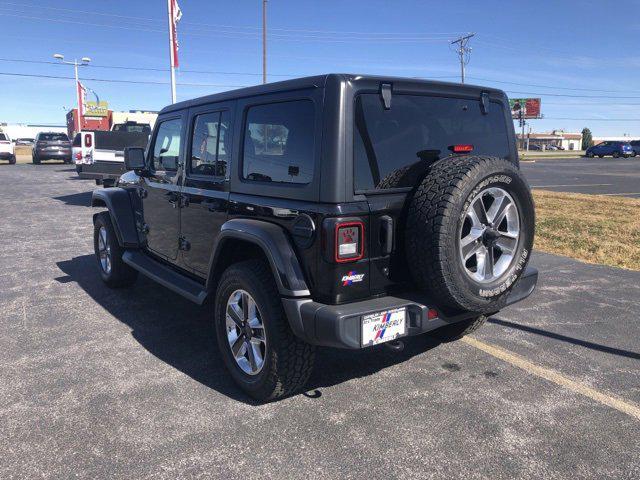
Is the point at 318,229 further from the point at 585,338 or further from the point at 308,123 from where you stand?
the point at 585,338

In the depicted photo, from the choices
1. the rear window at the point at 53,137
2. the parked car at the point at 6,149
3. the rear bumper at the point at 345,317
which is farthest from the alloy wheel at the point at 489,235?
the parked car at the point at 6,149

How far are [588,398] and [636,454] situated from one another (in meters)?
0.59

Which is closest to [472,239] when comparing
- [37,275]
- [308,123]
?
[308,123]

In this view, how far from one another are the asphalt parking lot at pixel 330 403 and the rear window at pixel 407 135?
1410 mm

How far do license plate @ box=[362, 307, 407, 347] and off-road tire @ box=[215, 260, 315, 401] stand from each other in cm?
47

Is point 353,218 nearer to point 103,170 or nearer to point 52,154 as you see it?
point 103,170

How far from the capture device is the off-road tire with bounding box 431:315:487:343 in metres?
4.03

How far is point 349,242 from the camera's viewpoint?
2783 mm

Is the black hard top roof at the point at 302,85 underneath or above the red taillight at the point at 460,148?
above

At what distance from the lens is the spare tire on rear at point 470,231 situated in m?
2.75

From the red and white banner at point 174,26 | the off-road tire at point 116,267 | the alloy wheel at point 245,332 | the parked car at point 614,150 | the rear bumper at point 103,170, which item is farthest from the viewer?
the parked car at point 614,150

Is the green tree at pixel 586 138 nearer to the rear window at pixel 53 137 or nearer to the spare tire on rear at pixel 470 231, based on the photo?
the rear window at pixel 53 137

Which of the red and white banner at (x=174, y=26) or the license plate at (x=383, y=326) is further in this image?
the red and white banner at (x=174, y=26)

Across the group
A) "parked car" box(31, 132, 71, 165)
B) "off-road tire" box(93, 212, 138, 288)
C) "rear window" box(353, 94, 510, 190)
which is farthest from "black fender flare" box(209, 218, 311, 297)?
"parked car" box(31, 132, 71, 165)
